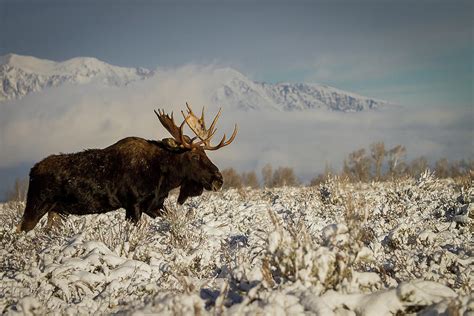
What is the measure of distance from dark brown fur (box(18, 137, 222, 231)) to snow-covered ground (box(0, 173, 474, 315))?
1.20 feet

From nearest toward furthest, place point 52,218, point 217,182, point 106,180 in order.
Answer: point 106,180 < point 52,218 < point 217,182

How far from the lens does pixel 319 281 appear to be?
3.16m

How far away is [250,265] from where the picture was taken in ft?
13.8

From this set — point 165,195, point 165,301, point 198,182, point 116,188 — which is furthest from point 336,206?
point 165,301

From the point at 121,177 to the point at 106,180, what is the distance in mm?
248

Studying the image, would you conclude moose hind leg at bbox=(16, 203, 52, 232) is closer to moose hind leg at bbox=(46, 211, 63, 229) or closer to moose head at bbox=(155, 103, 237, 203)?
moose hind leg at bbox=(46, 211, 63, 229)

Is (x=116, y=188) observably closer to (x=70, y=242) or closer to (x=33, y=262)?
(x=70, y=242)

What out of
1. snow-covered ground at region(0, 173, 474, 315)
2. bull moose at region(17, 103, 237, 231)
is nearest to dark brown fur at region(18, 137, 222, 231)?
bull moose at region(17, 103, 237, 231)

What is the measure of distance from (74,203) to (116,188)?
717 mm

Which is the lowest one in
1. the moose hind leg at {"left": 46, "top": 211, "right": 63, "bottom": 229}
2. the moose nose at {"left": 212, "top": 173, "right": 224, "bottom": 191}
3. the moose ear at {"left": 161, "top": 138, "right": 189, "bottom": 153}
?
the moose hind leg at {"left": 46, "top": 211, "right": 63, "bottom": 229}

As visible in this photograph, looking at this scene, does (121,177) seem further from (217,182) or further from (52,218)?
(217,182)

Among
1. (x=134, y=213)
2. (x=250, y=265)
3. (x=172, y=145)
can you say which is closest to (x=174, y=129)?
(x=172, y=145)

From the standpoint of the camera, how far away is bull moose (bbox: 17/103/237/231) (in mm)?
7215

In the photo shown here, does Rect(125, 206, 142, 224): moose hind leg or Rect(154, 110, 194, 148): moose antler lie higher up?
Rect(154, 110, 194, 148): moose antler
